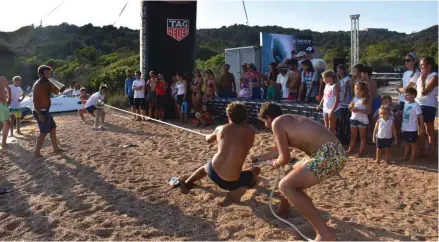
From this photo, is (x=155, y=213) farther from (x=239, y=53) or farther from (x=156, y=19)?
(x=239, y=53)

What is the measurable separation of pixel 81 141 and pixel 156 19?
4.65 meters

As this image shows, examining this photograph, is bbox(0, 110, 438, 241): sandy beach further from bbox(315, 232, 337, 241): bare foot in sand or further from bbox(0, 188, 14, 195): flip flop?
bbox(315, 232, 337, 241): bare foot in sand

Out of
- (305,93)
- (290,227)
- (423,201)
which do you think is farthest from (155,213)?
(305,93)

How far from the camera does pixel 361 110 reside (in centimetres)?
673

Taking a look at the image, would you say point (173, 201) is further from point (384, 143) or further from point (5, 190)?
point (384, 143)

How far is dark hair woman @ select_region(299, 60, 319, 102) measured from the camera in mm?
8664

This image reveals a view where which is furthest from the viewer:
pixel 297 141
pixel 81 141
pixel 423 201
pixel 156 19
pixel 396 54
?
pixel 396 54

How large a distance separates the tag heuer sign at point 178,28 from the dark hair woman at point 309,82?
15.0 feet

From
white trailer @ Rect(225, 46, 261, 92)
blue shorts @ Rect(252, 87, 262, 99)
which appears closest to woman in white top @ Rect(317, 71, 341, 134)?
blue shorts @ Rect(252, 87, 262, 99)

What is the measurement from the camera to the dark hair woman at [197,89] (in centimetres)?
1103

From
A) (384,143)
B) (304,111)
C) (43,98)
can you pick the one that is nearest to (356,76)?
(304,111)

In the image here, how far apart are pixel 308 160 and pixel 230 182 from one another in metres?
1.09

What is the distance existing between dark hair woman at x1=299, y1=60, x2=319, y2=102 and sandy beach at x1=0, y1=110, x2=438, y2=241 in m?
1.87

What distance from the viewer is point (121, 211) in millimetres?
4789
